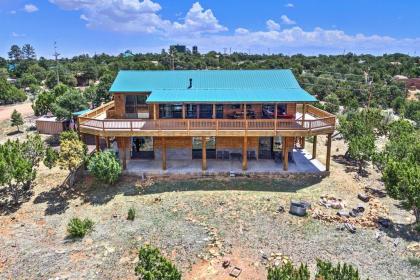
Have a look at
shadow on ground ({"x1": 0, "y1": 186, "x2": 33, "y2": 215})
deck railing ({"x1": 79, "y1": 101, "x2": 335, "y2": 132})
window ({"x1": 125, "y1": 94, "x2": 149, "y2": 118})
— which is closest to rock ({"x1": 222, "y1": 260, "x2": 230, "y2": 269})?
deck railing ({"x1": 79, "y1": 101, "x2": 335, "y2": 132})

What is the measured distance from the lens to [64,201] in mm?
22094

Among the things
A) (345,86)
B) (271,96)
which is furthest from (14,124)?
(345,86)

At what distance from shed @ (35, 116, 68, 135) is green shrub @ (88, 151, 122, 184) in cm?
1761

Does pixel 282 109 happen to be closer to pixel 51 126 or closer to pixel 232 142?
pixel 232 142

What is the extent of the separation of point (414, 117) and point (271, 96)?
31.7 m

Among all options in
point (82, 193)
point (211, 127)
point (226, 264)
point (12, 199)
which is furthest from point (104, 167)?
point (226, 264)

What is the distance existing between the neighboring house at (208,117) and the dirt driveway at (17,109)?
28020mm


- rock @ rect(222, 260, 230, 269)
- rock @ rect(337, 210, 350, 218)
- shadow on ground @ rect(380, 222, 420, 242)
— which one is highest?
rock @ rect(337, 210, 350, 218)

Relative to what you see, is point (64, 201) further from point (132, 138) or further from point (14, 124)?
point (14, 124)

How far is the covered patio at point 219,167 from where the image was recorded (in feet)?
78.6

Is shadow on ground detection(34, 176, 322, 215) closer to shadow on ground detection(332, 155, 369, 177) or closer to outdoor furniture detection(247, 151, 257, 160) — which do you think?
outdoor furniture detection(247, 151, 257, 160)

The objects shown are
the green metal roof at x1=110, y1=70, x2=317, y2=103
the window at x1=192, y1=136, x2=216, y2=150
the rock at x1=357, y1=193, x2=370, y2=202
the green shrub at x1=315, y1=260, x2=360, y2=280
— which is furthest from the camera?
the window at x1=192, y1=136, x2=216, y2=150

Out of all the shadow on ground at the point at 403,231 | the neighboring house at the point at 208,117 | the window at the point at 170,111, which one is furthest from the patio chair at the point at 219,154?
the shadow on ground at the point at 403,231

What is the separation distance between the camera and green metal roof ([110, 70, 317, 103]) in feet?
77.6
